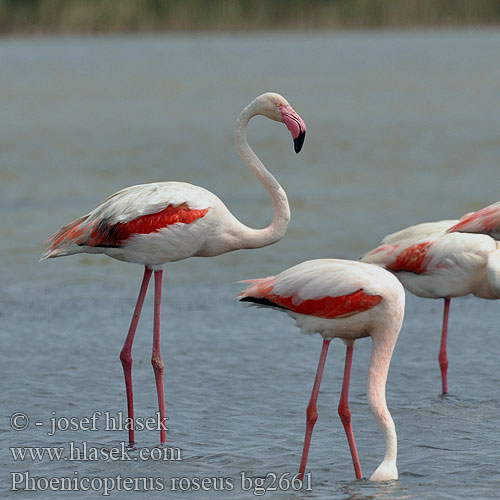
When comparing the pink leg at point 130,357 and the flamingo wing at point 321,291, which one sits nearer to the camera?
the flamingo wing at point 321,291

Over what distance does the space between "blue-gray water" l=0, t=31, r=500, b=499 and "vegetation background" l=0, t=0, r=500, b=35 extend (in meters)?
12.1

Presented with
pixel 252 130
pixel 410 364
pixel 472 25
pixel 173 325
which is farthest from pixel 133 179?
pixel 472 25

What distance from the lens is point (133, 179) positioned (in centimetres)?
1452

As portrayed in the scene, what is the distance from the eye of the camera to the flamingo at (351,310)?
5.01 m

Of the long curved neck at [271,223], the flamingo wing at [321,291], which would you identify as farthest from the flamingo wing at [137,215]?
the flamingo wing at [321,291]

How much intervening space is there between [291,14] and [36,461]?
34658mm

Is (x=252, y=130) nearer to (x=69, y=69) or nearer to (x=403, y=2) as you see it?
(x=69, y=69)

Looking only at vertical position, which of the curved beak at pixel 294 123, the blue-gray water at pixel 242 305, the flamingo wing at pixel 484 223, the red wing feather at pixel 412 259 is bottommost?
the blue-gray water at pixel 242 305

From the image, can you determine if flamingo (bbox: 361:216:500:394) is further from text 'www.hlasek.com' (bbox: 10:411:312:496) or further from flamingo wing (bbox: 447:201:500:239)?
text 'www.hlasek.com' (bbox: 10:411:312:496)

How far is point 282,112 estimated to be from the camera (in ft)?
19.1

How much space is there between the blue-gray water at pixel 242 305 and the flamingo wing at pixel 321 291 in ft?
2.64

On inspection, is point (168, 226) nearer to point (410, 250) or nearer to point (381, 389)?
point (381, 389)

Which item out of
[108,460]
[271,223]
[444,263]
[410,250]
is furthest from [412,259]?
[108,460]

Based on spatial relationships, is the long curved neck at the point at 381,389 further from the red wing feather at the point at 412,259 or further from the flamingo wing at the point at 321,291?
the red wing feather at the point at 412,259
